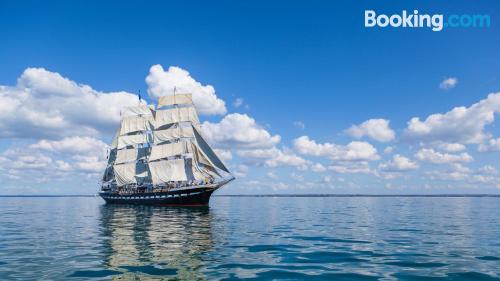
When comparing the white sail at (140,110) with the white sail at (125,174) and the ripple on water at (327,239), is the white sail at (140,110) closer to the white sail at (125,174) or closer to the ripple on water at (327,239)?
the white sail at (125,174)

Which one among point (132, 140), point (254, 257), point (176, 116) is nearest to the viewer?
point (254, 257)

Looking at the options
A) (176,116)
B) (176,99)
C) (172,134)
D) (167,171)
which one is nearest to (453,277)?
(167,171)

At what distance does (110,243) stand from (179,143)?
73359 millimetres

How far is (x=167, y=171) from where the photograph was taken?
320ft

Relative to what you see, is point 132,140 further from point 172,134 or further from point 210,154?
point 210,154

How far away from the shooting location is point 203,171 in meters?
88.8

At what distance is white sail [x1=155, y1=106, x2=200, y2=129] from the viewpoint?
330 feet

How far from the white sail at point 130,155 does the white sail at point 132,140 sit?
197 cm

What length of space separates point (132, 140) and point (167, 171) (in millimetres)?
22903

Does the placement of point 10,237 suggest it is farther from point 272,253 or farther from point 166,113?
point 166,113

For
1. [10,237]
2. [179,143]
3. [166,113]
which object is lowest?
[10,237]

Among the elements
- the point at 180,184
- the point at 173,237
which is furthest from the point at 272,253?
the point at 180,184

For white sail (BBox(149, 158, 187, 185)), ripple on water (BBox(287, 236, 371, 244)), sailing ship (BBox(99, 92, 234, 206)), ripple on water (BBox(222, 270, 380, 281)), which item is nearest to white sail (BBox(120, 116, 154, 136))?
sailing ship (BBox(99, 92, 234, 206))

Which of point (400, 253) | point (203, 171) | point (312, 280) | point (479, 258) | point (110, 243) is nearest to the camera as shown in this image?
point (312, 280)
